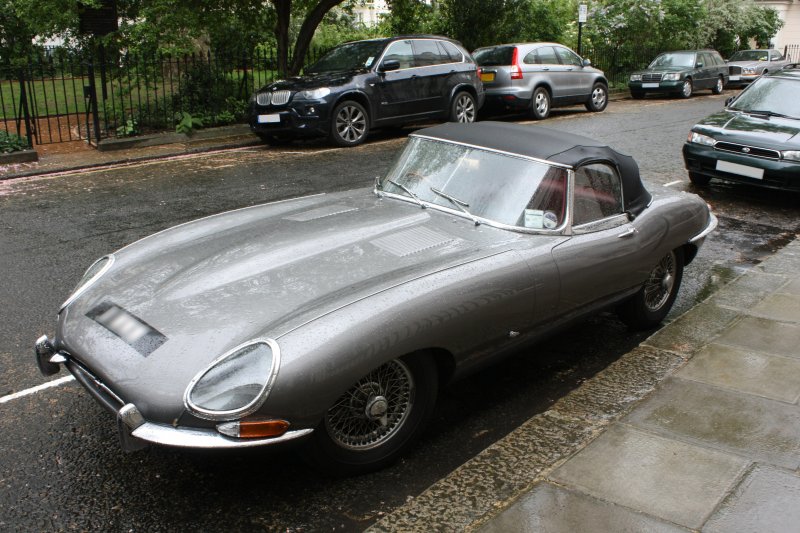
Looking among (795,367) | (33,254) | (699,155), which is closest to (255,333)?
(795,367)

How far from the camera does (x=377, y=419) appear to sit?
3416 millimetres

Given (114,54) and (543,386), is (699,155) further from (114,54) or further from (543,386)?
(114,54)

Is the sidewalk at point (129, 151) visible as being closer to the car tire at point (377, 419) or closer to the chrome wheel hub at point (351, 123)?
the chrome wheel hub at point (351, 123)

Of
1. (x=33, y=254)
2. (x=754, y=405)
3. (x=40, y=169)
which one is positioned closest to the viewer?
(x=754, y=405)

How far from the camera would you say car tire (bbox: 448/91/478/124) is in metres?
14.5

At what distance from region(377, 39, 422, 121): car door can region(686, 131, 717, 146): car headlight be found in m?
5.44

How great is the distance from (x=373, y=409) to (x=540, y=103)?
48.2 feet

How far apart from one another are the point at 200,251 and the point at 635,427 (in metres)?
2.40

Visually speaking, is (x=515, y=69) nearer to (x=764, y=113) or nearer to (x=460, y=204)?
(x=764, y=113)

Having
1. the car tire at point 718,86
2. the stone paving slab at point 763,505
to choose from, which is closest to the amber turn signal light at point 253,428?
the stone paving slab at point 763,505

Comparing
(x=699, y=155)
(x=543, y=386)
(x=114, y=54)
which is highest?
(x=114, y=54)

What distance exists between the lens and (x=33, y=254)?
6816 millimetres

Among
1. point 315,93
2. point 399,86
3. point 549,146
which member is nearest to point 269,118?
point 315,93

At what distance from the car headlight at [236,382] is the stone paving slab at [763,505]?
5.73ft
